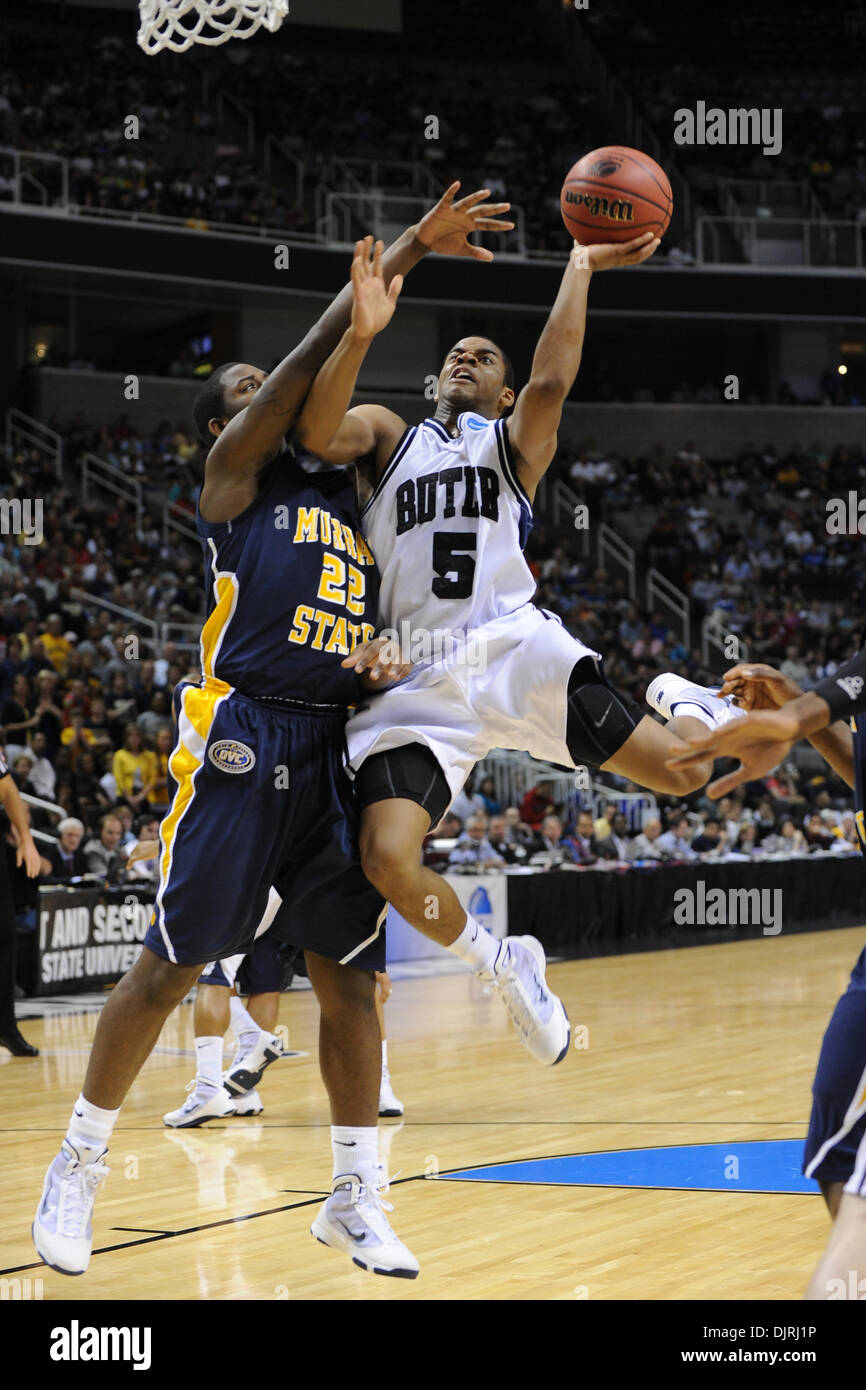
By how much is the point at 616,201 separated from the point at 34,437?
59.9ft

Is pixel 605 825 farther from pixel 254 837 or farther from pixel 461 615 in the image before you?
pixel 254 837

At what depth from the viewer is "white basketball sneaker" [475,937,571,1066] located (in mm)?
4477

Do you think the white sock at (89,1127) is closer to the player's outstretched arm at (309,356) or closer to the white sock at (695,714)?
the player's outstretched arm at (309,356)

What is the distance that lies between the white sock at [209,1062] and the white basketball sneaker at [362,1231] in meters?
2.76

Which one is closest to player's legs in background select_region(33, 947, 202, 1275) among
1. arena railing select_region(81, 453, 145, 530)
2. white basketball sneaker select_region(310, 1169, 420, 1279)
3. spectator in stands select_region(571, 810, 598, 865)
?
white basketball sneaker select_region(310, 1169, 420, 1279)

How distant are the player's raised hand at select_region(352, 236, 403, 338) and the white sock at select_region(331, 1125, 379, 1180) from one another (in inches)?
83.9

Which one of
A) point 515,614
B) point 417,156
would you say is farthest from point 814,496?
point 515,614

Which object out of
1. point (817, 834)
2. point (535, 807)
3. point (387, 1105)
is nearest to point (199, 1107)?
point (387, 1105)

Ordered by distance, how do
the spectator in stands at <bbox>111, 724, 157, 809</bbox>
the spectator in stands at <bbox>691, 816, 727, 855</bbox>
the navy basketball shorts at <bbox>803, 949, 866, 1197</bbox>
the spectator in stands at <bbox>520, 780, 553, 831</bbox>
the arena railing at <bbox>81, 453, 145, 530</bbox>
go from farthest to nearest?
the arena railing at <bbox>81, 453, 145, 530</bbox> < the spectator in stands at <bbox>520, 780, 553, 831</bbox> < the spectator in stands at <bbox>691, 816, 727, 855</bbox> < the spectator in stands at <bbox>111, 724, 157, 809</bbox> < the navy basketball shorts at <bbox>803, 949, 866, 1197</bbox>

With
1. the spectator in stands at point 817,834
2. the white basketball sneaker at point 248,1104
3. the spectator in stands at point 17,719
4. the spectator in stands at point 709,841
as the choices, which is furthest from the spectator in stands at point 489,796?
the white basketball sneaker at point 248,1104

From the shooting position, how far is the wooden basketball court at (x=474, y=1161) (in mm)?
4434

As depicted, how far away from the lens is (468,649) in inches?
180

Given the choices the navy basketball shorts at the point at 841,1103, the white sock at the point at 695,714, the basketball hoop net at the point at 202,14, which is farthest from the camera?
the basketball hoop net at the point at 202,14

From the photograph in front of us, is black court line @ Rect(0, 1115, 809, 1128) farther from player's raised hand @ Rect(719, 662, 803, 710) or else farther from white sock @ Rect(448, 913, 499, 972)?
player's raised hand @ Rect(719, 662, 803, 710)
